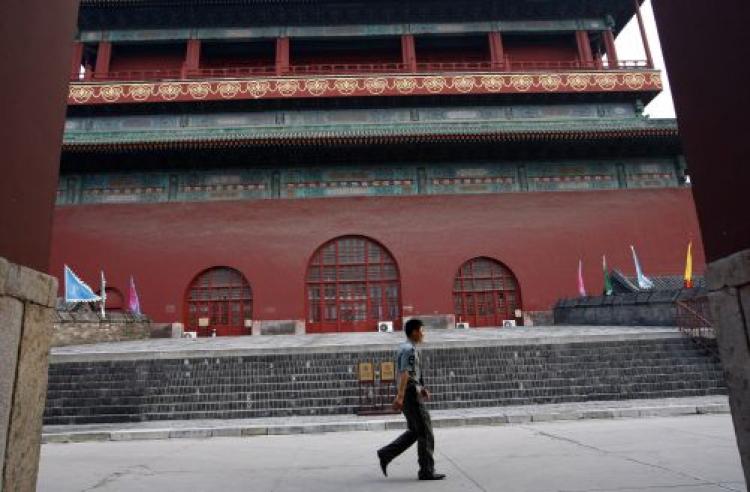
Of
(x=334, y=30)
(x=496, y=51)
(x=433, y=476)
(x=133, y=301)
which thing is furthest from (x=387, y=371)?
(x=334, y=30)

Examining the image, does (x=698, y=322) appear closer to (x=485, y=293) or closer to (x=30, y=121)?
(x=485, y=293)

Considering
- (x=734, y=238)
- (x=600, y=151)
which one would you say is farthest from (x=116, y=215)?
(x=734, y=238)

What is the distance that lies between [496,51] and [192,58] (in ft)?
39.3

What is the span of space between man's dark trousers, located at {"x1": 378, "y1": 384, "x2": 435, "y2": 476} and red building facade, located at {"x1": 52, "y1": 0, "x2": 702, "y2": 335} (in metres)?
12.6

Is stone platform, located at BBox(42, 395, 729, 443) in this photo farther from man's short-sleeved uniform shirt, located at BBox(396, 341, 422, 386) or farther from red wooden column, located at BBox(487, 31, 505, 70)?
red wooden column, located at BBox(487, 31, 505, 70)

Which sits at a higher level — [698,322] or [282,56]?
[282,56]

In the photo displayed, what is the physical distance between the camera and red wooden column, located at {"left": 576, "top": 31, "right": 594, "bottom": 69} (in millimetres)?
20141

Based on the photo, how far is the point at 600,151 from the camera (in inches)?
689

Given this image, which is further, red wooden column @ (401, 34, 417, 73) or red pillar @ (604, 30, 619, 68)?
red pillar @ (604, 30, 619, 68)

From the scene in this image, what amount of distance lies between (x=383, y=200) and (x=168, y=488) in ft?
46.5

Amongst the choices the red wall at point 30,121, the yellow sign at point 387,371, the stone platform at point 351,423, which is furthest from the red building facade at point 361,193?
the red wall at point 30,121

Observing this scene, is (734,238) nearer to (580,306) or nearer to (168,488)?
(168,488)

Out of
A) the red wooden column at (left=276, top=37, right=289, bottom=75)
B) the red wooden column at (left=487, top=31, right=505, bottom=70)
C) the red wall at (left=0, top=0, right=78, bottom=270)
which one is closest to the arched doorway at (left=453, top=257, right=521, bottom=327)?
the red wooden column at (left=487, top=31, right=505, bottom=70)

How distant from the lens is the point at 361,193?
17297 mm
